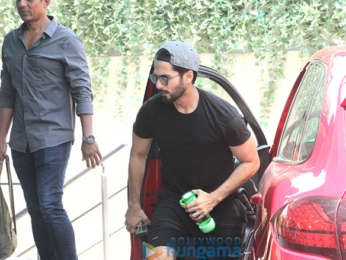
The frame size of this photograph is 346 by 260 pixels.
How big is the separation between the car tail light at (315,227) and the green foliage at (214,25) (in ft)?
17.0

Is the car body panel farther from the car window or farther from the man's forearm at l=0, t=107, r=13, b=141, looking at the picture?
the man's forearm at l=0, t=107, r=13, b=141

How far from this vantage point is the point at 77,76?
335 centimetres

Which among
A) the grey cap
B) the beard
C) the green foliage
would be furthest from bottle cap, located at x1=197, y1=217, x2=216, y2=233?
the green foliage

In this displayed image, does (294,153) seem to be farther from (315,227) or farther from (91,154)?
(91,154)

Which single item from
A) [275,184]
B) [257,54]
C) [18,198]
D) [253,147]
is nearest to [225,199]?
[253,147]

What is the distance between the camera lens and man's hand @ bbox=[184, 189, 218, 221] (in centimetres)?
268

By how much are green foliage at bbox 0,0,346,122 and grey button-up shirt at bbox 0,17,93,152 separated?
368 centimetres

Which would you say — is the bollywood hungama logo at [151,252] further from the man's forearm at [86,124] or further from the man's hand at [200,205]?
the man's forearm at [86,124]

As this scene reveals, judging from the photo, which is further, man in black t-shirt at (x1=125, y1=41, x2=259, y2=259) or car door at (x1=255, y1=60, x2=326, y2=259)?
man in black t-shirt at (x1=125, y1=41, x2=259, y2=259)

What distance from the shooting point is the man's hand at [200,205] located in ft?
8.79

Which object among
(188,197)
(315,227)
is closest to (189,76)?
(188,197)

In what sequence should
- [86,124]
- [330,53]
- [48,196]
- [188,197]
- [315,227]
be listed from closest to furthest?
[315,227], [330,53], [188,197], [48,196], [86,124]

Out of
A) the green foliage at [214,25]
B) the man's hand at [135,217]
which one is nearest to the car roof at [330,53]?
the man's hand at [135,217]

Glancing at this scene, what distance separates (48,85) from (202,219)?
1.26 m
